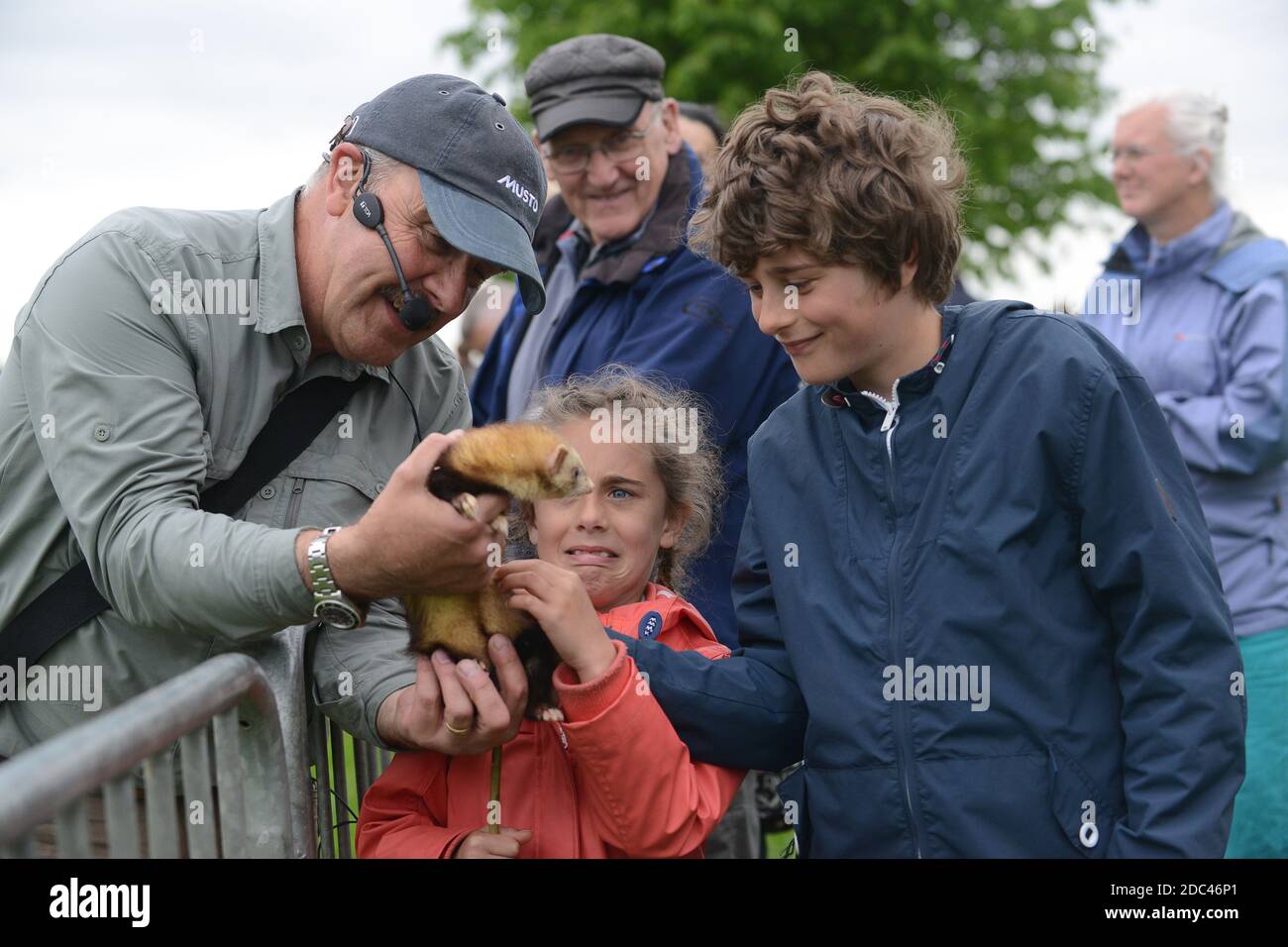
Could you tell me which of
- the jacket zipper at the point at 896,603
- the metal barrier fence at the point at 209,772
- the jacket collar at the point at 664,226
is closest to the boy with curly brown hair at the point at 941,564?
the jacket zipper at the point at 896,603

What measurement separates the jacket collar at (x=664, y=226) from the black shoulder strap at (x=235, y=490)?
5.41ft

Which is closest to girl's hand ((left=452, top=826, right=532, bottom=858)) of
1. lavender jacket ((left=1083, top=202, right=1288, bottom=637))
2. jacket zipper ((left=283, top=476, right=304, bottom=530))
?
jacket zipper ((left=283, top=476, right=304, bottom=530))

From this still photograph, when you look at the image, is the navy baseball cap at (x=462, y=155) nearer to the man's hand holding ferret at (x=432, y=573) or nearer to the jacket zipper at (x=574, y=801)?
the man's hand holding ferret at (x=432, y=573)

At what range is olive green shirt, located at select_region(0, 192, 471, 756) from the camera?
263 cm

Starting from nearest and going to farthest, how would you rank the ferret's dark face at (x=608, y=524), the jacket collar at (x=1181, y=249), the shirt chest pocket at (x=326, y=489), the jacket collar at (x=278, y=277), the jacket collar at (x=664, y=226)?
the jacket collar at (x=278, y=277)
the shirt chest pocket at (x=326, y=489)
the ferret's dark face at (x=608, y=524)
the jacket collar at (x=664, y=226)
the jacket collar at (x=1181, y=249)

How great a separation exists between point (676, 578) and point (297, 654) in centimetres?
124

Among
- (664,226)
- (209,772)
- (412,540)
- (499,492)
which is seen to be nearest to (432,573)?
(412,540)

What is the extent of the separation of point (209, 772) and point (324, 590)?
411 millimetres

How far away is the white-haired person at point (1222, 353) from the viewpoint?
479cm

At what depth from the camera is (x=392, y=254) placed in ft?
9.71
